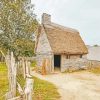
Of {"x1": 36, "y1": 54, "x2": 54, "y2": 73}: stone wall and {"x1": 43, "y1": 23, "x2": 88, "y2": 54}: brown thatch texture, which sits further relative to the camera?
{"x1": 43, "y1": 23, "x2": 88, "y2": 54}: brown thatch texture

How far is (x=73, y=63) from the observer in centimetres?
3216

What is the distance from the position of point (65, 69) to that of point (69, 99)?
15.8 meters

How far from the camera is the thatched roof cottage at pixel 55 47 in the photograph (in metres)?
29.7

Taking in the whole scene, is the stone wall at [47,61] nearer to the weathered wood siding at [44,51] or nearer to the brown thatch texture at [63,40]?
the weathered wood siding at [44,51]

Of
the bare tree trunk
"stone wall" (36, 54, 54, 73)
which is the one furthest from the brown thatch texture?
the bare tree trunk

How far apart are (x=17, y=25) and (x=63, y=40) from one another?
26.1 feet

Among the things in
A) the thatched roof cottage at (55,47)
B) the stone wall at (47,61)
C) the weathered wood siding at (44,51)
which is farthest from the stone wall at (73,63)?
the weathered wood siding at (44,51)

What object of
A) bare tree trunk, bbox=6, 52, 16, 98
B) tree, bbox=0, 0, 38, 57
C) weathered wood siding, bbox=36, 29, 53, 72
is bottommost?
bare tree trunk, bbox=6, 52, 16, 98

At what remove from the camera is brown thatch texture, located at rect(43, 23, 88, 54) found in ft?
99.5

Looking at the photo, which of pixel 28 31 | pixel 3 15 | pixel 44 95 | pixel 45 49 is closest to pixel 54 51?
pixel 45 49

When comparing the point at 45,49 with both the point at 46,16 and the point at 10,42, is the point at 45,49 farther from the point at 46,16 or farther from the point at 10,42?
the point at 10,42

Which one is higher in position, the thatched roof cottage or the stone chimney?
the stone chimney

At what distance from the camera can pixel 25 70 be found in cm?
1997

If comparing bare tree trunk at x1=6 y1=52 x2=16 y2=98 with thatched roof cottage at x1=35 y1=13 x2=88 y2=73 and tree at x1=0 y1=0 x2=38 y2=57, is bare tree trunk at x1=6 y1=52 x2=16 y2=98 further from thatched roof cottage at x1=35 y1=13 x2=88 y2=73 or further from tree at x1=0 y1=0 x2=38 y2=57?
tree at x1=0 y1=0 x2=38 y2=57
